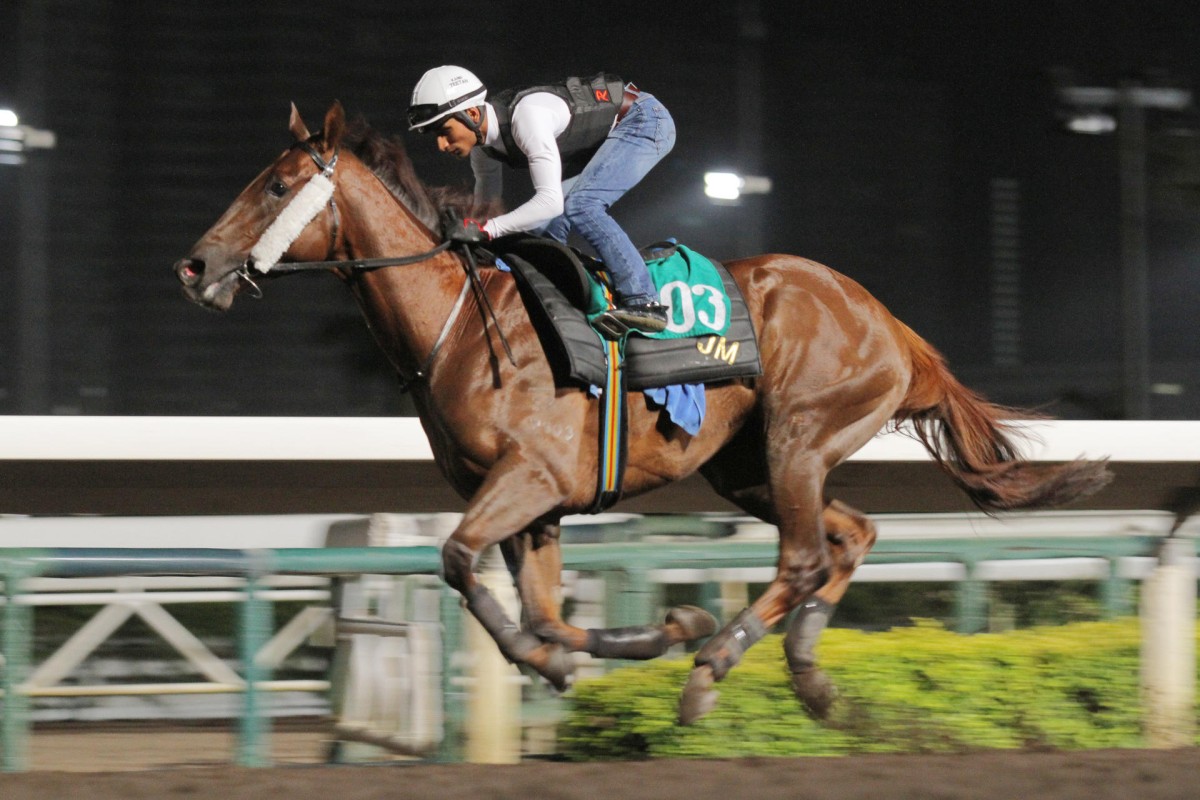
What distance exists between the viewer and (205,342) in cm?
519

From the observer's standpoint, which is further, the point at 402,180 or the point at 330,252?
the point at 402,180

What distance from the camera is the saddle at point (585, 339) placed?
A: 3.52 metres

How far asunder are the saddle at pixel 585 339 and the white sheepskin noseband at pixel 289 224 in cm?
47

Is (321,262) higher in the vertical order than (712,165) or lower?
lower

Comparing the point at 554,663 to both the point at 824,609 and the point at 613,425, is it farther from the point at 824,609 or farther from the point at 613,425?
the point at 824,609

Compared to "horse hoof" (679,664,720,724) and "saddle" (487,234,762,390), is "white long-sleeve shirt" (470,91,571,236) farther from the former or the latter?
"horse hoof" (679,664,720,724)

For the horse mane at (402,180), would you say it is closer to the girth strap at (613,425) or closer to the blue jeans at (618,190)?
the blue jeans at (618,190)

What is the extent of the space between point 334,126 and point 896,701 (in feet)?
7.22

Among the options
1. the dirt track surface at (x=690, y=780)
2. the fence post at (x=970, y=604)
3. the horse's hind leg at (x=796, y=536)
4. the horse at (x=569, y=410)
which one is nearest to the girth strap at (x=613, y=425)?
the horse at (x=569, y=410)

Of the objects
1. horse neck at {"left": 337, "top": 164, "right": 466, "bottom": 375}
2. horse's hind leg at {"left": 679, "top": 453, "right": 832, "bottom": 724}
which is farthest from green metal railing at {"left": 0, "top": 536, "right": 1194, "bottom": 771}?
horse neck at {"left": 337, "top": 164, "right": 466, "bottom": 375}

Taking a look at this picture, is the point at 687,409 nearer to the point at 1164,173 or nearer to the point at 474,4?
the point at 474,4

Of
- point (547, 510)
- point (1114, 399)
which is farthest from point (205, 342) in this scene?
point (1114, 399)

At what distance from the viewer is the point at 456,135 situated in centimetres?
362

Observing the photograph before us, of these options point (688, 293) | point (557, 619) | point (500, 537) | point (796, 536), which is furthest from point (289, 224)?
point (796, 536)
